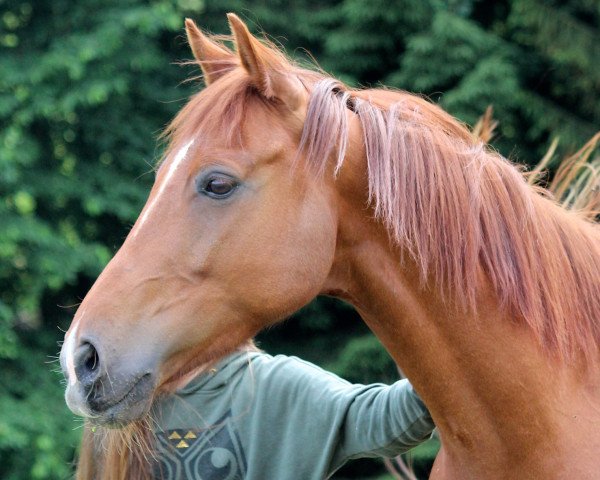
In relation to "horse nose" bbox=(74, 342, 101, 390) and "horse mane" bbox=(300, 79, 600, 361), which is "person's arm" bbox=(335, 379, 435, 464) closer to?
"horse mane" bbox=(300, 79, 600, 361)

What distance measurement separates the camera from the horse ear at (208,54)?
1.90 metres

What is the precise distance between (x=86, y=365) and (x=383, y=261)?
Answer: 0.61 m

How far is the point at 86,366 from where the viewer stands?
1.51m

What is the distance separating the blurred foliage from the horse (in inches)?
109

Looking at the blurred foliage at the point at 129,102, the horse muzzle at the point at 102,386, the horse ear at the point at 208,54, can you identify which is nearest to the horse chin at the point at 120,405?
the horse muzzle at the point at 102,386

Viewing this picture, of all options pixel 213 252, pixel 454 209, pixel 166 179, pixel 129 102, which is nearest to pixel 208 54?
pixel 166 179

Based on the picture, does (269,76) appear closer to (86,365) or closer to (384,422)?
(86,365)

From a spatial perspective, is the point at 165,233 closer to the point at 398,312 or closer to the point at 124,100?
the point at 398,312

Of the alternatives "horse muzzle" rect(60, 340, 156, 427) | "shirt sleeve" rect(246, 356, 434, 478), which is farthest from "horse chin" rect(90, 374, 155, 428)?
"shirt sleeve" rect(246, 356, 434, 478)

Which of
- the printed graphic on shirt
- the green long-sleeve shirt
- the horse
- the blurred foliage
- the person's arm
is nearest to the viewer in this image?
the horse

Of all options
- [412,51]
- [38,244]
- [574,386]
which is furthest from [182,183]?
[412,51]

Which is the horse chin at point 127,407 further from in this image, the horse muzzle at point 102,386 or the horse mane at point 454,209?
the horse mane at point 454,209

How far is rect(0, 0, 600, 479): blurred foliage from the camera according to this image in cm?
437

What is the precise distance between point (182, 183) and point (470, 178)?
0.58m
